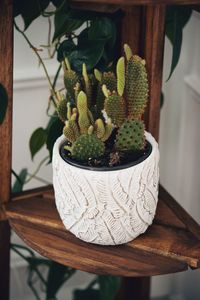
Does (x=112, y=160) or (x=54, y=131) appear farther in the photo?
(x=54, y=131)

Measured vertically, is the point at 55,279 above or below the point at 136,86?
below

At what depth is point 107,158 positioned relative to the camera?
2.91 feet

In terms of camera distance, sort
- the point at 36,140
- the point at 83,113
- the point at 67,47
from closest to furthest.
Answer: the point at 83,113 < the point at 67,47 < the point at 36,140

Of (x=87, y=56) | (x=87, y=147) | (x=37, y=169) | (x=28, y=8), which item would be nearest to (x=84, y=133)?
(x=87, y=147)

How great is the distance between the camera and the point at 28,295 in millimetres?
1465

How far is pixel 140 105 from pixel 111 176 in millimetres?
107

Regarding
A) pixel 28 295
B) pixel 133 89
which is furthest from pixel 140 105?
pixel 28 295

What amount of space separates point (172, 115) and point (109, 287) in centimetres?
37

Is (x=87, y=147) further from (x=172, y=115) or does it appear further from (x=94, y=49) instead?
(x=172, y=115)

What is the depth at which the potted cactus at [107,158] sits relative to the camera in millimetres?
853

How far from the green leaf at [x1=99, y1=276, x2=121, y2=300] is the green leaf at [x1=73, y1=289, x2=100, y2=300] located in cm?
13

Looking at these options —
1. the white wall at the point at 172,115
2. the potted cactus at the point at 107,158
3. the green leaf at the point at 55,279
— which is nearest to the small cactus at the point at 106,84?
the potted cactus at the point at 107,158

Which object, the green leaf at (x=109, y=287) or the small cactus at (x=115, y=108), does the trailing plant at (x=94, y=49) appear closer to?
the small cactus at (x=115, y=108)

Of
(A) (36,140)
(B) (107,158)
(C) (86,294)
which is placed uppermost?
(B) (107,158)
